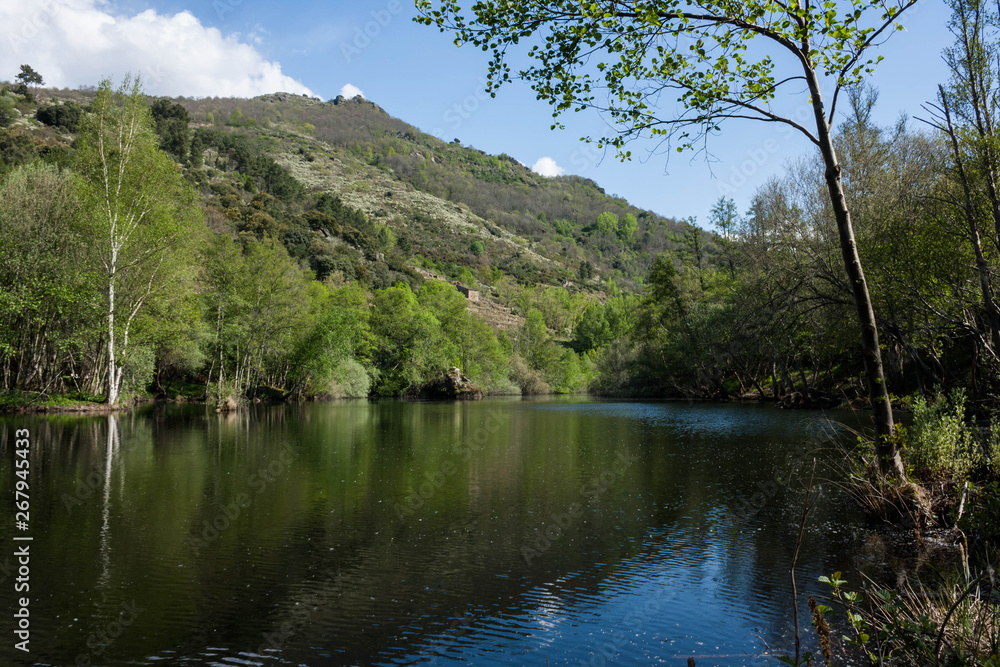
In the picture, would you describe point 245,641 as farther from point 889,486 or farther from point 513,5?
point 889,486

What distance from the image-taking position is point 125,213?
Result: 30375 mm

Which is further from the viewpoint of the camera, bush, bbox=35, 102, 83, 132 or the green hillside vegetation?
bush, bbox=35, 102, 83, 132

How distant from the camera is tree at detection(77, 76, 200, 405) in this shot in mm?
29484

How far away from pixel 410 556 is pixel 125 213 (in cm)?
2963

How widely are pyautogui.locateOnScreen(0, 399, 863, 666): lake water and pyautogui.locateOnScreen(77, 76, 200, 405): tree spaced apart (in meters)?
14.1

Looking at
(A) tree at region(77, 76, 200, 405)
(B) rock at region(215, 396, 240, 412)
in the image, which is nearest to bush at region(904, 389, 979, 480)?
(A) tree at region(77, 76, 200, 405)

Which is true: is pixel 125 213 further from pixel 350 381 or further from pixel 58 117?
pixel 58 117

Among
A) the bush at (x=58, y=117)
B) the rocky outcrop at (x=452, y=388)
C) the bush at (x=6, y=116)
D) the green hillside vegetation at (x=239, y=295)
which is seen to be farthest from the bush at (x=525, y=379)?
the bush at (x=58, y=117)

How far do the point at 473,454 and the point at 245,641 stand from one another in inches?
533

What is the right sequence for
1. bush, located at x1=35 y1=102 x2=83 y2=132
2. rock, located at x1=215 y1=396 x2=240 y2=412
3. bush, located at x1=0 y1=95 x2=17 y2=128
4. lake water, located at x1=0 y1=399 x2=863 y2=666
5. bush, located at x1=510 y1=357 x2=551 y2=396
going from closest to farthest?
lake water, located at x1=0 y1=399 x2=863 y2=666, rock, located at x1=215 y1=396 x2=240 y2=412, bush, located at x1=0 y1=95 x2=17 y2=128, bush, located at x1=510 y1=357 x2=551 y2=396, bush, located at x1=35 y1=102 x2=83 y2=132

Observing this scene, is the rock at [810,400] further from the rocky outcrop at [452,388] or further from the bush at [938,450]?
the rocky outcrop at [452,388]

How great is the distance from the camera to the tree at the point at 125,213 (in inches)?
1161

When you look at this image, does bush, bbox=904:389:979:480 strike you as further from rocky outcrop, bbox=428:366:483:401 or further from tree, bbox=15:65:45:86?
tree, bbox=15:65:45:86

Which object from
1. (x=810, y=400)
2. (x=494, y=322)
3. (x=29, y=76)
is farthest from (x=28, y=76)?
(x=810, y=400)
